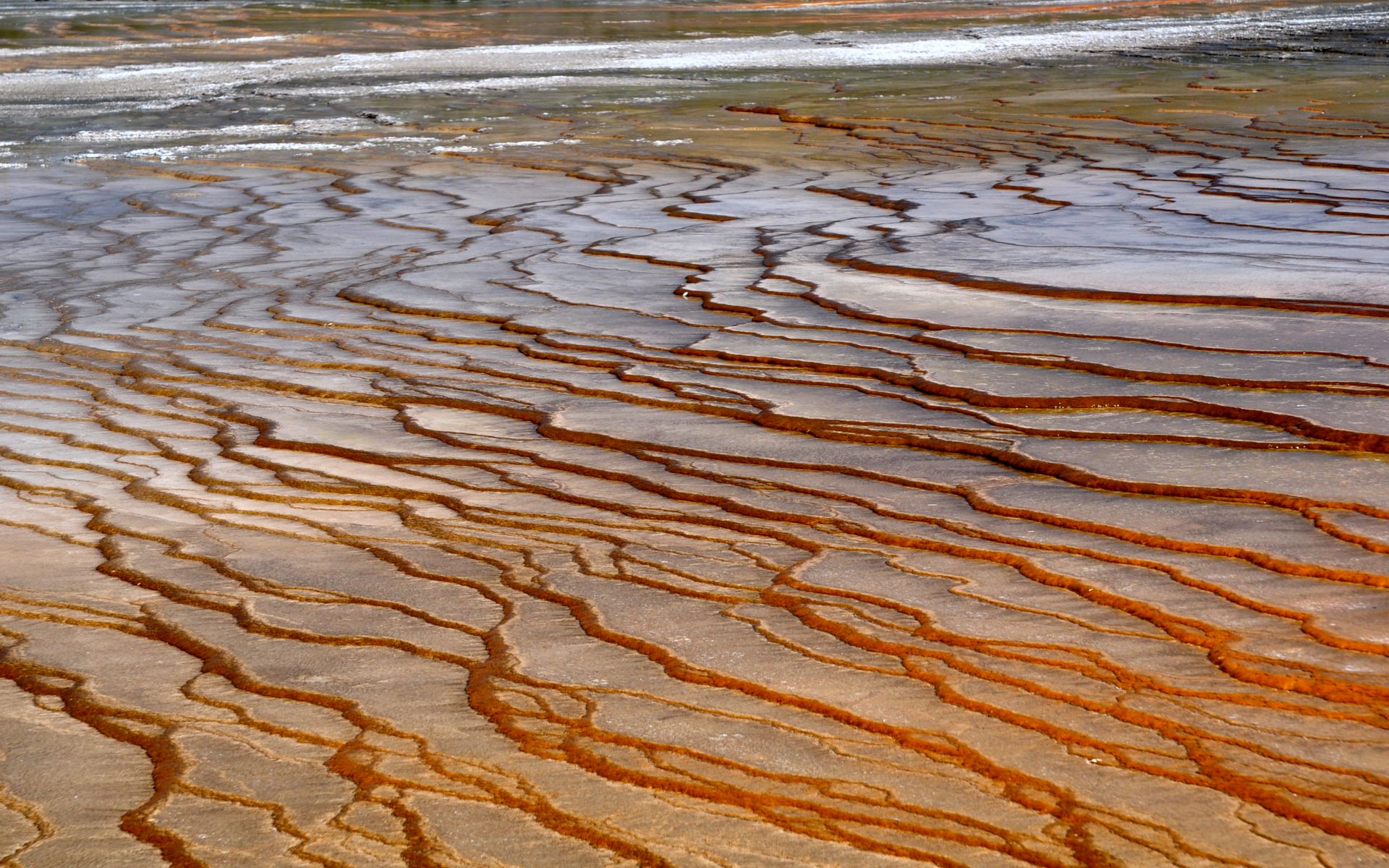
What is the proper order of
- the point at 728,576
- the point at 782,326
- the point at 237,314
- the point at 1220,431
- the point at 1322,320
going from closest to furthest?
the point at 728,576
the point at 1220,431
the point at 1322,320
the point at 782,326
the point at 237,314

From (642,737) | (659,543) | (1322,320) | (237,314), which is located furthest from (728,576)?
(237,314)

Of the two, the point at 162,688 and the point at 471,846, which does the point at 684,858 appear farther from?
the point at 162,688

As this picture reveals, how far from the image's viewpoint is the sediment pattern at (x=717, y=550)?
180 centimetres

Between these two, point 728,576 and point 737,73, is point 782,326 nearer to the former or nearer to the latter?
point 728,576

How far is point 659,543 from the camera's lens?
2645 mm

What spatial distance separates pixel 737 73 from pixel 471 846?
1122cm

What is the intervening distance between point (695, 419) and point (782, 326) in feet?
2.60

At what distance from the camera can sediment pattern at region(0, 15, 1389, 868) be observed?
1.80m

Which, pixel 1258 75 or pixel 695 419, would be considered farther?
pixel 1258 75

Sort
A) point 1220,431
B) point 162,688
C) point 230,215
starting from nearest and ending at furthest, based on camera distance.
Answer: point 162,688 → point 1220,431 → point 230,215

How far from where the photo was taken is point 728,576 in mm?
2480

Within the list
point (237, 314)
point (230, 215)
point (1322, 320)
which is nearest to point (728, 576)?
point (1322, 320)

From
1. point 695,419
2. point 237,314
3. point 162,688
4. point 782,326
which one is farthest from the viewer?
point 237,314

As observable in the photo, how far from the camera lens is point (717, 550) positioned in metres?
2.60
